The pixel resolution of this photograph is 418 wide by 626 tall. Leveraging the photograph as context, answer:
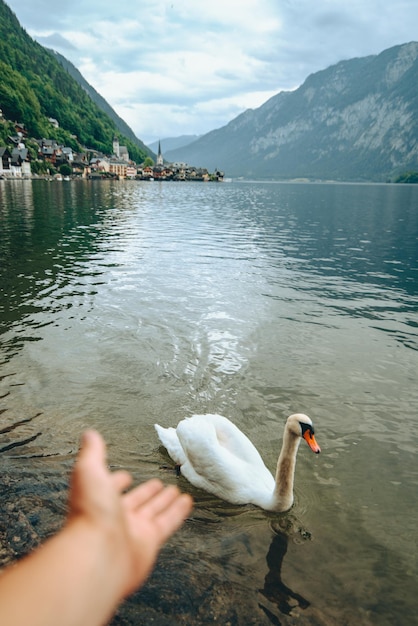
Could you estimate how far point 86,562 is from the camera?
4.88 ft

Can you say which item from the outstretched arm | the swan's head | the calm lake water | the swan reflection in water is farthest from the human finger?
the swan's head

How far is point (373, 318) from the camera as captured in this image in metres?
16.4

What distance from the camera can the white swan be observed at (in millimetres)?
6527

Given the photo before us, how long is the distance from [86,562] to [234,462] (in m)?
5.76

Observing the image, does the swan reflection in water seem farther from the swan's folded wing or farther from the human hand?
the human hand

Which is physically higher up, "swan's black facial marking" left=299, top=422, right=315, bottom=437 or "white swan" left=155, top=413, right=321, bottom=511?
"swan's black facial marking" left=299, top=422, right=315, bottom=437

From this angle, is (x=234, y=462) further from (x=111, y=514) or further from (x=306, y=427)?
(x=111, y=514)

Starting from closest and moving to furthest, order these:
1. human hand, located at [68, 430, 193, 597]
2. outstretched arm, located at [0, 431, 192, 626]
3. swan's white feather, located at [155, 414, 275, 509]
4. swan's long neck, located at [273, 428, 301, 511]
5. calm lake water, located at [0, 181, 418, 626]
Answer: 1. outstretched arm, located at [0, 431, 192, 626]
2. human hand, located at [68, 430, 193, 597]
3. calm lake water, located at [0, 181, 418, 626]
4. swan's long neck, located at [273, 428, 301, 511]
5. swan's white feather, located at [155, 414, 275, 509]

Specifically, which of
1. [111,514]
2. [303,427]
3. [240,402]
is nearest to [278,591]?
[303,427]

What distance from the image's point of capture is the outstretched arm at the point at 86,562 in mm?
1357

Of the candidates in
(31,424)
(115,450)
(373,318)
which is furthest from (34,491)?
(373,318)

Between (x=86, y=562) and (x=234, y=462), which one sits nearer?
(x=86, y=562)

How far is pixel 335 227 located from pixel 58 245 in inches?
1230

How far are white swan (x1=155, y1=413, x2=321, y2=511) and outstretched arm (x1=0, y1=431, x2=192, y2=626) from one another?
4.90m
